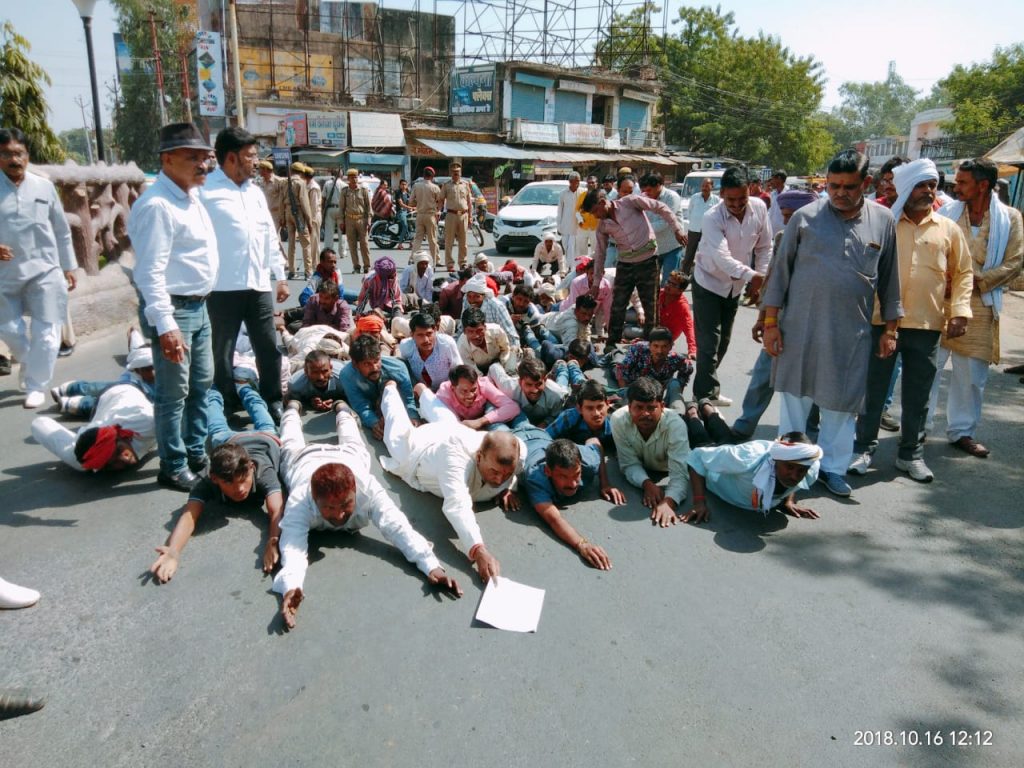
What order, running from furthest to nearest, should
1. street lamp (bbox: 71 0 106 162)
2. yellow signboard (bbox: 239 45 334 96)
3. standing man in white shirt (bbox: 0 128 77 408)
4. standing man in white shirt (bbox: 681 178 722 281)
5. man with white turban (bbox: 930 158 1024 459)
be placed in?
yellow signboard (bbox: 239 45 334 96)
standing man in white shirt (bbox: 681 178 722 281)
street lamp (bbox: 71 0 106 162)
standing man in white shirt (bbox: 0 128 77 408)
man with white turban (bbox: 930 158 1024 459)

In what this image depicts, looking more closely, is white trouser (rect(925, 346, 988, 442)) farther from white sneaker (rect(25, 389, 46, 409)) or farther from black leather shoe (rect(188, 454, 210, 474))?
white sneaker (rect(25, 389, 46, 409))

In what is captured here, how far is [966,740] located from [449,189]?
11330mm

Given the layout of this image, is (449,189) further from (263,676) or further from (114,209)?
(263,676)

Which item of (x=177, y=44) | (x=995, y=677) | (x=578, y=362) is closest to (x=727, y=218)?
(x=578, y=362)

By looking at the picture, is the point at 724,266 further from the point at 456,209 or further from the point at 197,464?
the point at 456,209

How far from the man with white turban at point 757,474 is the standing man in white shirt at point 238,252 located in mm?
3061

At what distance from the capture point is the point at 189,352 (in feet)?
12.4

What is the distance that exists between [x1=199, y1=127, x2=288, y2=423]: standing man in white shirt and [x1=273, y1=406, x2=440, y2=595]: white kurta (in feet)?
4.19

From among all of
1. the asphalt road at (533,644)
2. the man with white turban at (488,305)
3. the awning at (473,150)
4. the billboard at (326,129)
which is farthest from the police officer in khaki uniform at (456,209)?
the billboard at (326,129)

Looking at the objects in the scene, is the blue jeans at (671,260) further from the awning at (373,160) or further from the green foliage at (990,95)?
the green foliage at (990,95)

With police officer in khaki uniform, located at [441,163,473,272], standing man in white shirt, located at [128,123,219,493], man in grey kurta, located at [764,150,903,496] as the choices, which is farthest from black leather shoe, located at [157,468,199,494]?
police officer in khaki uniform, located at [441,163,473,272]

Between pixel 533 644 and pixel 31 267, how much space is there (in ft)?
15.3

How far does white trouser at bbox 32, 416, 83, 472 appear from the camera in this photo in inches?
159

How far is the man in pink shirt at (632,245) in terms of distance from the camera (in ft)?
21.9
